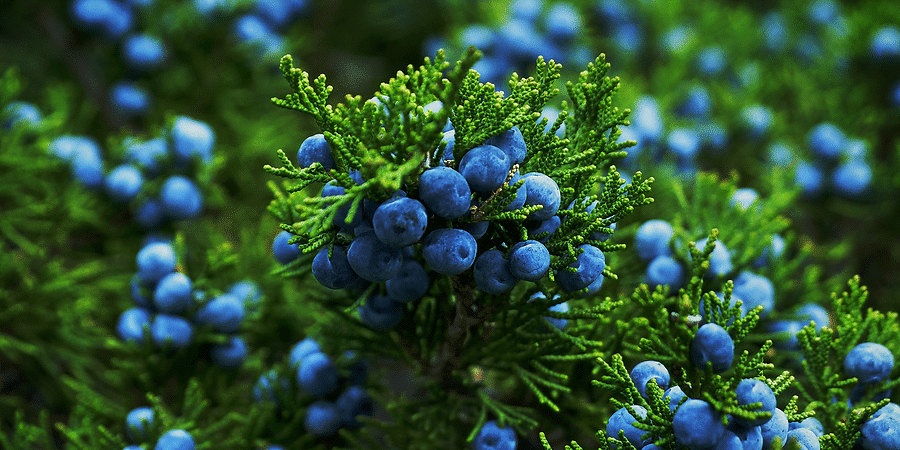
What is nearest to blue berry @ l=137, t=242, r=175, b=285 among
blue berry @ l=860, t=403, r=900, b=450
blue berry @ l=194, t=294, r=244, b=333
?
blue berry @ l=194, t=294, r=244, b=333

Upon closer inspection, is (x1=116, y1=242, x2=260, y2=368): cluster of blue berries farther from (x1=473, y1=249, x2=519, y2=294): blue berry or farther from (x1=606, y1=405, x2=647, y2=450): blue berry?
(x1=606, y1=405, x2=647, y2=450): blue berry

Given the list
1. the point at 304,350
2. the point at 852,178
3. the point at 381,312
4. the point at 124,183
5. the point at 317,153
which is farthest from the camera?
the point at 852,178

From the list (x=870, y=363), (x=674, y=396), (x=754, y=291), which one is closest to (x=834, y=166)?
(x=754, y=291)

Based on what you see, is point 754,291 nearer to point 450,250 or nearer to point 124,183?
point 450,250

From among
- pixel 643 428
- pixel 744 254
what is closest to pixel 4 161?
pixel 643 428

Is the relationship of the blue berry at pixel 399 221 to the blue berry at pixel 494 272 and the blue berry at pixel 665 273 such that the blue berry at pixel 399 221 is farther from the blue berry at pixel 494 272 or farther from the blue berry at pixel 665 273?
the blue berry at pixel 665 273

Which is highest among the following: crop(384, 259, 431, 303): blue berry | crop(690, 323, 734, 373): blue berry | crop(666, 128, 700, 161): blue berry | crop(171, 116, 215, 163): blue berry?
crop(666, 128, 700, 161): blue berry

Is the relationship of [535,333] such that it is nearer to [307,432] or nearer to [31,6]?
[307,432]
